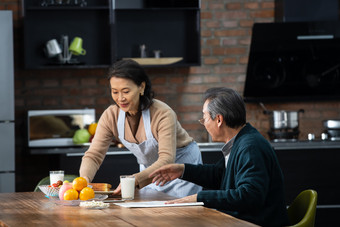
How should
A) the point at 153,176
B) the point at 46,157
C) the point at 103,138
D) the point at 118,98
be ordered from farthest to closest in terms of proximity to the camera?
the point at 46,157 < the point at 103,138 < the point at 118,98 < the point at 153,176

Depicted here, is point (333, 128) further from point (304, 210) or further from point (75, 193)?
point (75, 193)

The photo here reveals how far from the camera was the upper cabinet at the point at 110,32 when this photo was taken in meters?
4.97

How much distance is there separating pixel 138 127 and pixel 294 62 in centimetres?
259

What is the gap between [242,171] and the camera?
227cm

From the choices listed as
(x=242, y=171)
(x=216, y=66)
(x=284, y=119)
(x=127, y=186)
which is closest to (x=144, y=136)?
(x=127, y=186)

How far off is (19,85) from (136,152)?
2.28m

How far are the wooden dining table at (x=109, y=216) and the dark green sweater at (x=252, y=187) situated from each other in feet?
0.28

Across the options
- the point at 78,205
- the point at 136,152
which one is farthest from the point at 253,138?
the point at 136,152

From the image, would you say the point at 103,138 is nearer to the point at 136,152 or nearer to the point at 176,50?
the point at 136,152

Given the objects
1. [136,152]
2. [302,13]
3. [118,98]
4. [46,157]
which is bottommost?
[46,157]

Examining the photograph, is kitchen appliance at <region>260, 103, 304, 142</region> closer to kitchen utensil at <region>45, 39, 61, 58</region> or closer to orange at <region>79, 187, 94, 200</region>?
kitchen utensil at <region>45, 39, 61, 58</region>

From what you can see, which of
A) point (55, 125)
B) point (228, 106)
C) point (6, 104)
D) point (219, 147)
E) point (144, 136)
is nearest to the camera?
point (228, 106)

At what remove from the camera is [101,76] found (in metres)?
5.23

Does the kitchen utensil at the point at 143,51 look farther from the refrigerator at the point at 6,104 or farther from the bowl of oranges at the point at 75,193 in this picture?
the bowl of oranges at the point at 75,193
